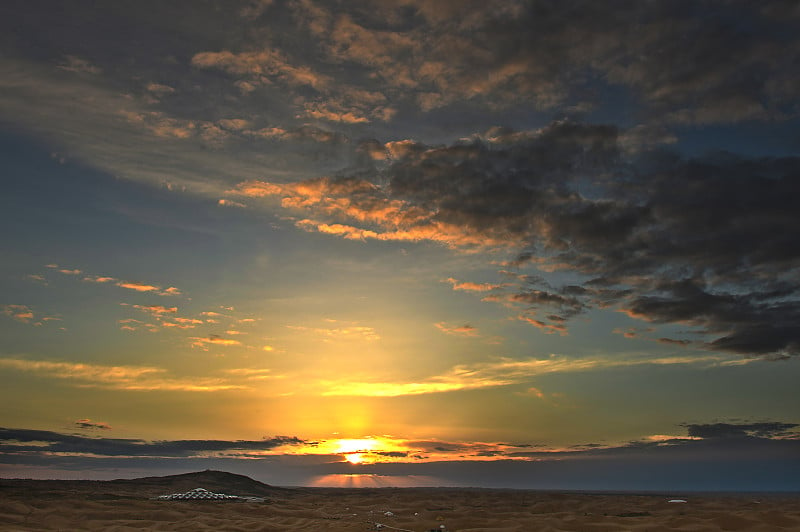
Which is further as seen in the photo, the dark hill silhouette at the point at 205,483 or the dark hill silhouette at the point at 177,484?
the dark hill silhouette at the point at 205,483

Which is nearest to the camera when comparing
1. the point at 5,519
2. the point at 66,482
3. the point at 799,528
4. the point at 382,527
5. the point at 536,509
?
the point at 799,528

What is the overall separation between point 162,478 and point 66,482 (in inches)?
397

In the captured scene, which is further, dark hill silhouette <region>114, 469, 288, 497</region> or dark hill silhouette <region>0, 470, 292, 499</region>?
dark hill silhouette <region>114, 469, 288, 497</region>

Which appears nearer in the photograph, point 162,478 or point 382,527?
point 382,527

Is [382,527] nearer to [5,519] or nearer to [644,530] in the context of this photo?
[644,530]

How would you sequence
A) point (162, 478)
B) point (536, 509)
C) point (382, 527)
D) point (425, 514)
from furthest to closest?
point (162, 478) < point (536, 509) < point (425, 514) < point (382, 527)

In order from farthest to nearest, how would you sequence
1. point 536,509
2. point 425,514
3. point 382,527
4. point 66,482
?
point 66,482 → point 536,509 → point 425,514 → point 382,527

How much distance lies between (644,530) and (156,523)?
20.8 m

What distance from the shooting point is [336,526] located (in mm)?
23250

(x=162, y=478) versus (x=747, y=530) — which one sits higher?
(x=747, y=530)

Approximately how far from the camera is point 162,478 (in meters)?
66.4

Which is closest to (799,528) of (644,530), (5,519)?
(644,530)

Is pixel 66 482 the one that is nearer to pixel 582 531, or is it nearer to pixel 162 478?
pixel 162 478

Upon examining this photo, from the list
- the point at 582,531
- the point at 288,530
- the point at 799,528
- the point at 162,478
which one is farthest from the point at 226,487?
the point at 799,528
